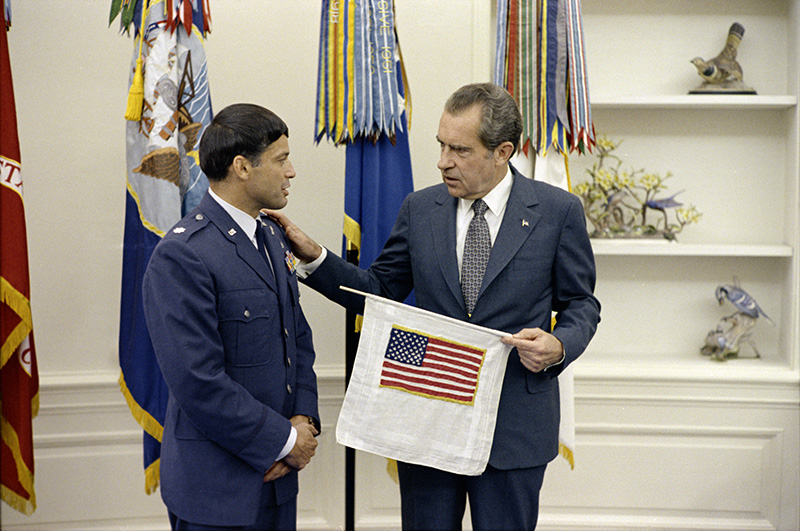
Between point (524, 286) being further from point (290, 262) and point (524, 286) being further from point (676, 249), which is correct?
point (676, 249)

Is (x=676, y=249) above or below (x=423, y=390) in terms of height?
above

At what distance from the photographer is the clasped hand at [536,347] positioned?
166 centimetres

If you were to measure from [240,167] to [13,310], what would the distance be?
1140mm

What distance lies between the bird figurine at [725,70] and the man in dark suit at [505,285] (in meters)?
1.50

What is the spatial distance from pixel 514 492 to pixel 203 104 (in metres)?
1.59

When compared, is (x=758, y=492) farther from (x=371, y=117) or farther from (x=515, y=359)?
(x=371, y=117)

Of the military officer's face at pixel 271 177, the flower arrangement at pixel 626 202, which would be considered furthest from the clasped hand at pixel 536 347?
the flower arrangement at pixel 626 202

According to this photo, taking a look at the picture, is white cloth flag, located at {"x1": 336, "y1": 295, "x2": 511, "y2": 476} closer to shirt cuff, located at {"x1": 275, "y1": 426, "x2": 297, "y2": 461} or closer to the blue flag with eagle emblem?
shirt cuff, located at {"x1": 275, "y1": 426, "x2": 297, "y2": 461}

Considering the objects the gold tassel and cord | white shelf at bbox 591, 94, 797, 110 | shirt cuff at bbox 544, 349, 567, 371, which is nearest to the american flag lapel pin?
shirt cuff at bbox 544, 349, 567, 371

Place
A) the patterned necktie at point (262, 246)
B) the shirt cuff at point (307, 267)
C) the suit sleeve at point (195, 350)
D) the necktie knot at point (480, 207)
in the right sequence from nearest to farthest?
the suit sleeve at point (195, 350) < the patterned necktie at point (262, 246) < the necktie knot at point (480, 207) < the shirt cuff at point (307, 267)

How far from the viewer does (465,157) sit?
5.80 ft

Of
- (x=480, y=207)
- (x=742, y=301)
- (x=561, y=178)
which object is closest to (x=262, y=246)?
(x=480, y=207)

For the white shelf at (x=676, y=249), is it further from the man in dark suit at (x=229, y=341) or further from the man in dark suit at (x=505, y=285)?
the man in dark suit at (x=229, y=341)

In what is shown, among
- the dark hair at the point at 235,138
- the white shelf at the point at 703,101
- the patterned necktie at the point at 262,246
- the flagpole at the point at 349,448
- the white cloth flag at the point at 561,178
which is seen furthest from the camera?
the white shelf at the point at 703,101
